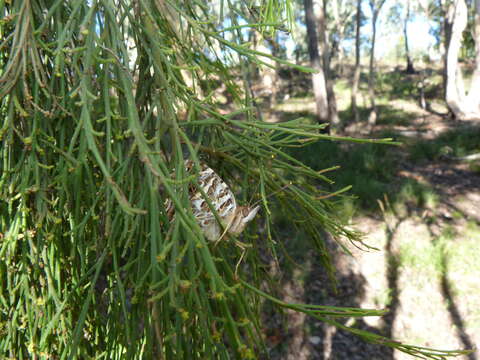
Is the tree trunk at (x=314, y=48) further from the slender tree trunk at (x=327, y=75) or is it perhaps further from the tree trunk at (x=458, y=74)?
the tree trunk at (x=458, y=74)

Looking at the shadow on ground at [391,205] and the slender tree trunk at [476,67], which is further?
the slender tree trunk at [476,67]

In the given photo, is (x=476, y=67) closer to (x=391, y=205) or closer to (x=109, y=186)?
(x=391, y=205)

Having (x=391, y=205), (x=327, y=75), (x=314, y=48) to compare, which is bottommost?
(x=391, y=205)

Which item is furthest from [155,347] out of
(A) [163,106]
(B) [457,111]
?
(B) [457,111]

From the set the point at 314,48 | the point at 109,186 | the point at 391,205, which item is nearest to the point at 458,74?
the point at 314,48

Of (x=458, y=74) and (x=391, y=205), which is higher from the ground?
(x=458, y=74)

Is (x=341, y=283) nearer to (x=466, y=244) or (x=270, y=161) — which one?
(x=466, y=244)

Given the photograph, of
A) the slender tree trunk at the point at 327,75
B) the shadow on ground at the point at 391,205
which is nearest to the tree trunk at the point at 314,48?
the slender tree trunk at the point at 327,75

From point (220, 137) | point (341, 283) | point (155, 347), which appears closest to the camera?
point (155, 347)
